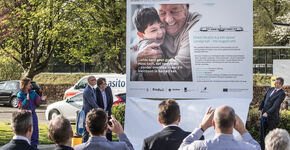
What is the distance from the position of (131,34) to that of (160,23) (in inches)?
24.2

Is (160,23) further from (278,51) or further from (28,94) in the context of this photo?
(278,51)

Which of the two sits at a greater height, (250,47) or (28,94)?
(250,47)

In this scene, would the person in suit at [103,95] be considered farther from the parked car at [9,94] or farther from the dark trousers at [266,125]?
the parked car at [9,94]

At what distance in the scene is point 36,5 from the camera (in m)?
25.2

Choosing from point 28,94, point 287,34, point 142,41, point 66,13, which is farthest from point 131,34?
point 287,34

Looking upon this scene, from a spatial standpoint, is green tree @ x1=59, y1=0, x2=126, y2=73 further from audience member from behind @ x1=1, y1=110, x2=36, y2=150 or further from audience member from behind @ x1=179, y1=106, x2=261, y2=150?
audience member from behind @ x1=179, y1=106, x2=261, y2=150

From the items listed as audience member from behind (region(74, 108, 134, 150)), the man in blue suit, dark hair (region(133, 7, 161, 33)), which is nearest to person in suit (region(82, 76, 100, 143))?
the man in blue suit

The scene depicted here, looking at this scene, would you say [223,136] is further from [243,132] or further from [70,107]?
[70,107]

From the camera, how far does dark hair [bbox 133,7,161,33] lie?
835cm

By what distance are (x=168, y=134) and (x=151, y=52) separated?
383 cm

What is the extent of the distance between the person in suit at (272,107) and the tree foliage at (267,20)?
102 feet

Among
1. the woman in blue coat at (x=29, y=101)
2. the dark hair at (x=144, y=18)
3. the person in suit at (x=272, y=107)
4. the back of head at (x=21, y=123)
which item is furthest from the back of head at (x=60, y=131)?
the person in suit at (x=272, y=107)

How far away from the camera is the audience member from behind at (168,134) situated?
473 cm

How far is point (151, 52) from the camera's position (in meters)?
8.42
